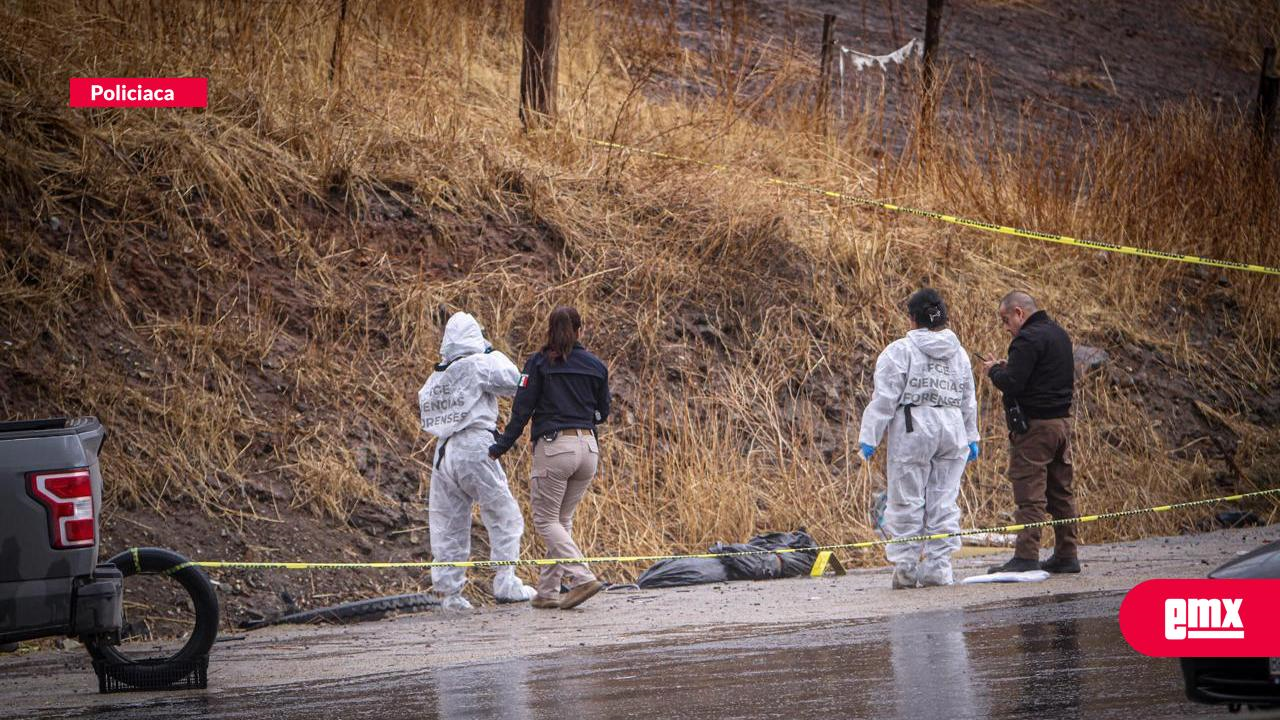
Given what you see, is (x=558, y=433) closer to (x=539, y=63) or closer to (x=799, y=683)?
(x=799, y=683)

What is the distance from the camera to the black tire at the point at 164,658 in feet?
26.6

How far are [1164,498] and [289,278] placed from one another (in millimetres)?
9831

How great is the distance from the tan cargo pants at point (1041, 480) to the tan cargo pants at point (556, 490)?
3.42m

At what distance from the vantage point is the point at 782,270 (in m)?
18.2

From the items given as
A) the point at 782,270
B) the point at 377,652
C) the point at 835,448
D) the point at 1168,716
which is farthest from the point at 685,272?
the point at 1168,716

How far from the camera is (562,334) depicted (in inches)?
443

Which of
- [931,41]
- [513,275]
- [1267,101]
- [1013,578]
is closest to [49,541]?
[1013,578]

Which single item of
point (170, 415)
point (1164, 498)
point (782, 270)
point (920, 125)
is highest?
point (920, 125)

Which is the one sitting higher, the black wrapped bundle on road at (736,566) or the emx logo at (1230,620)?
the emx logo at (1230,620)

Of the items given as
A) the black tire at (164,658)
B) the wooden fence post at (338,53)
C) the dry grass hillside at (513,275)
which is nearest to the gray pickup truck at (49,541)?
the black tire at (164,658)

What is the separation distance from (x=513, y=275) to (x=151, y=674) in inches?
346

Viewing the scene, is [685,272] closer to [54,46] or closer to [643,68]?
[643,68]

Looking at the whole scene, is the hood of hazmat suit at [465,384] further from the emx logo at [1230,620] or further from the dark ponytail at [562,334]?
the emx logo at [1230,620]

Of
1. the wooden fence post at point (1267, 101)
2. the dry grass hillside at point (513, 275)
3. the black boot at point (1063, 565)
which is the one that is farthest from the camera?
the wooden fence post at point (1267, 101)
